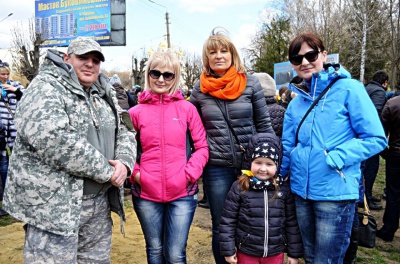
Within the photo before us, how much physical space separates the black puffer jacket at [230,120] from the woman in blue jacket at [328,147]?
0.43m

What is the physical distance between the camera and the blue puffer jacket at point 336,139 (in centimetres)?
213

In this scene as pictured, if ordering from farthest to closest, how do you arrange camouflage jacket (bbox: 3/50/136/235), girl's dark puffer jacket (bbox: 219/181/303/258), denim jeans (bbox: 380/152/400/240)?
denim jeans (bbox: 380/152/400/240) < girl's dark puffer jacket (bbox: 219/181/303/258) < camouflage jacket (bbox: 3/50/136/235)

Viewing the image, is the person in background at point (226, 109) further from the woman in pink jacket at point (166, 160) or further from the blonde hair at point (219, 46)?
the woman in pink jacket at point (166, 160)

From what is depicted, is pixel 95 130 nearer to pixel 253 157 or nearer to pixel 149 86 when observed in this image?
pixel 149 86

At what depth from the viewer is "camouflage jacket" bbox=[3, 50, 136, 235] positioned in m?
1.95

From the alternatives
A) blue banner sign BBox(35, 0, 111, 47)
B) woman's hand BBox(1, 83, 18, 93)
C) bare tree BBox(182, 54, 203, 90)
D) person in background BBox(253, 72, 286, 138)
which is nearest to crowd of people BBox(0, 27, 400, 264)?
person in background BBox(253, 72, 286, 138)

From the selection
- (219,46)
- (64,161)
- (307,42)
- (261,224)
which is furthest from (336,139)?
(64,161)

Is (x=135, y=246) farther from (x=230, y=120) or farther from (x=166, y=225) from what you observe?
(x=230, y=120)

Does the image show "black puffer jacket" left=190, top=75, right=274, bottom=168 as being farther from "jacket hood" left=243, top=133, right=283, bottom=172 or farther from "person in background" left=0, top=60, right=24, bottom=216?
"person in background" left=0, top=60, right=24, bottom=216

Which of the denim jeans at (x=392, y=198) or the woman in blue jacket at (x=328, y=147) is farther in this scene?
the denim jeans at (x=392, y=198)

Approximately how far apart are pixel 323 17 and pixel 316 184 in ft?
86.4

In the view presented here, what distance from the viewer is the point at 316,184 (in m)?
2.24

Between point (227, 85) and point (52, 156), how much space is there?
1.36 m

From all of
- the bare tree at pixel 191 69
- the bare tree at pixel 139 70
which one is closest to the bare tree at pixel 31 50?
the bare tree at pixel 139 70
